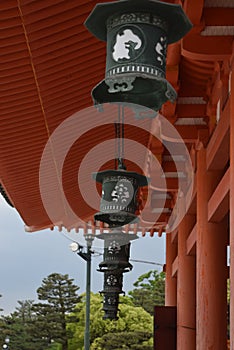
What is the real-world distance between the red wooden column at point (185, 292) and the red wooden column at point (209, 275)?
8.95 ft

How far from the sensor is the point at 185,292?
37.6 ft

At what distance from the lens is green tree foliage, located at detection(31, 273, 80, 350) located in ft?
107

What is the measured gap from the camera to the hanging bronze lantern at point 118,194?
15.0ft

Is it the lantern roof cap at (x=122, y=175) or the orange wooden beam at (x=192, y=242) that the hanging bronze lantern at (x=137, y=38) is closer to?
the lantern roof cap at (x=122, y=175)

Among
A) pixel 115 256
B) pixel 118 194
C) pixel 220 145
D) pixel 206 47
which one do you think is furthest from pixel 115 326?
pixel 118 194

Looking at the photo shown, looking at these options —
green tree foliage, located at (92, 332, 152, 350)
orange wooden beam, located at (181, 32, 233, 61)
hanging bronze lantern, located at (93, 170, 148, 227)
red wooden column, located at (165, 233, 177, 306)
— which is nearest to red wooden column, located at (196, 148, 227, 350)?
orange wooden beam, located at (181, 32, 233, 61)

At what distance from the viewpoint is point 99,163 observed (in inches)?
374

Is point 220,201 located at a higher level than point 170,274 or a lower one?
lower

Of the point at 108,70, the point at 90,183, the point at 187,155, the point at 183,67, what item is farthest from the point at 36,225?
the point at 108,70

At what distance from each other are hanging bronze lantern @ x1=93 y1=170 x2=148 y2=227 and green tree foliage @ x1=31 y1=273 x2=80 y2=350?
28485mm

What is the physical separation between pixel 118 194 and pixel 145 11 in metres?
1.97

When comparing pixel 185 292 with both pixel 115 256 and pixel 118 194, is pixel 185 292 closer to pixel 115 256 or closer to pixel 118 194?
pixel 115 256

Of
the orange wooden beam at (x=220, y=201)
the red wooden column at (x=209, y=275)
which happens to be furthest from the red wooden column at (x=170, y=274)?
the orange wooden beam at (x=220, y=201)

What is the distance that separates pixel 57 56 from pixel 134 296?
3134 centimetres
